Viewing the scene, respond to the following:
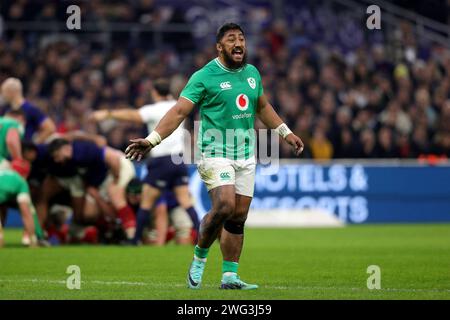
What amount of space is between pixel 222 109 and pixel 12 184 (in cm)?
686

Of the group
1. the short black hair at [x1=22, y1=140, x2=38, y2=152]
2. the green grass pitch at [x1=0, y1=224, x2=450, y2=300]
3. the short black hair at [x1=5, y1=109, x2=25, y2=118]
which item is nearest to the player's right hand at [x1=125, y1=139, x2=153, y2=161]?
the green grass pitch at [x1=0, y1=224, x2=450, y2=300]

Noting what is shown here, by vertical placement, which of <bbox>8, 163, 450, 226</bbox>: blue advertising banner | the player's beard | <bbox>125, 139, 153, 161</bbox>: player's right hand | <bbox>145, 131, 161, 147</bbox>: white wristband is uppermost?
the player's beard

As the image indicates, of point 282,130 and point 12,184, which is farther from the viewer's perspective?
point 12,184

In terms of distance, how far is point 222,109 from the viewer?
9953mm

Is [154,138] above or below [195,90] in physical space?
below

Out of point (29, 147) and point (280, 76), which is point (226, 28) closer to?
point (29, 147)

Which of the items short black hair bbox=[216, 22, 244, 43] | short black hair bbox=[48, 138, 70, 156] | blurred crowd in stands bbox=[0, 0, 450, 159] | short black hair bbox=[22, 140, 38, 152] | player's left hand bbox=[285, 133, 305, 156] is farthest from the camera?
blurred crowd in stands bbox=[0, 0, 450, 159]

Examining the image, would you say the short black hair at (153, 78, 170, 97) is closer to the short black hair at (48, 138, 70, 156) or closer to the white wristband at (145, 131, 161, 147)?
the short black hair at (48, 138, 70, 156)

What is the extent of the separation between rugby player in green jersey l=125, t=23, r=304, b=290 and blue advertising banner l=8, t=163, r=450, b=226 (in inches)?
488

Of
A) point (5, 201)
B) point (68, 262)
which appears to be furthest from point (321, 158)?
point (68, 262)

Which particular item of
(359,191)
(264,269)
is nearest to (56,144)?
(264,269)

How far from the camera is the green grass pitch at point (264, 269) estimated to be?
372 inches

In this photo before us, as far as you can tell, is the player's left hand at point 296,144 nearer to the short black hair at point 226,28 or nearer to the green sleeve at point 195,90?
the green sleeve at point 195,90

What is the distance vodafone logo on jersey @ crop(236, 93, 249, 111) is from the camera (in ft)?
32.8
